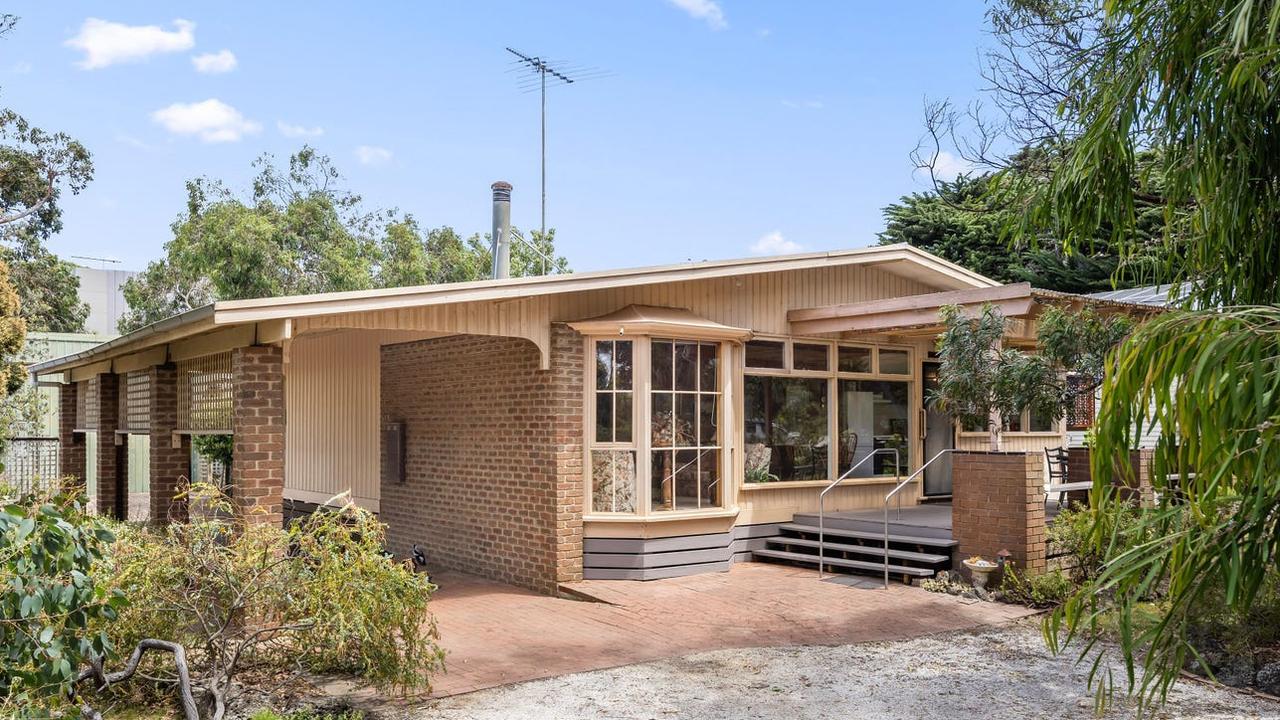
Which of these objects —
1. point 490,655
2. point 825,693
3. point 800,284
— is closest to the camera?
point 825,693

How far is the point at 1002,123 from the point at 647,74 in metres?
18.5

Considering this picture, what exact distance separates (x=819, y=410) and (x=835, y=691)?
564cm

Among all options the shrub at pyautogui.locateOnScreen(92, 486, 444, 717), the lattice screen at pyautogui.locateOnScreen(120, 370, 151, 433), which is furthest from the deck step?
the lattice screen at pyautogui.locateOnScreen(120, 370, 151, 433)

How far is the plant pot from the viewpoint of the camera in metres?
9.03

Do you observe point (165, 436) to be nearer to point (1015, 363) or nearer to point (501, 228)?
point (501, 228)

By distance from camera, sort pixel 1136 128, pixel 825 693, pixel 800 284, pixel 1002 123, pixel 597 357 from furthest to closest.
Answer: pixel 1002 123 < pixel 800 284 < pixel 597 357 < pixel 825 693 < pixel 1136 128

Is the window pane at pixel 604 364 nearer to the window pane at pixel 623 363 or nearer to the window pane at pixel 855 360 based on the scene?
the window pane at pixel 623 363

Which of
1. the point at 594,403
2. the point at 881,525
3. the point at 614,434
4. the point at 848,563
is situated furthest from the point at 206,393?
the point at 881,525

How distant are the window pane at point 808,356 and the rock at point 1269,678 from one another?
5660 mm

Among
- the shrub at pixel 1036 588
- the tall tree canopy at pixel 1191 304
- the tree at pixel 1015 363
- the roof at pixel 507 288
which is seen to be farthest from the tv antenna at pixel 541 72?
the tall tree canopy at pixel 1191 304

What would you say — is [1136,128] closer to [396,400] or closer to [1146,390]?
[1146,390]

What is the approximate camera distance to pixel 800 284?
11625mm

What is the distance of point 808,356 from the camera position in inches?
458

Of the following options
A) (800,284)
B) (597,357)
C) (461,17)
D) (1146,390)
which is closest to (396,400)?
(597,357)
